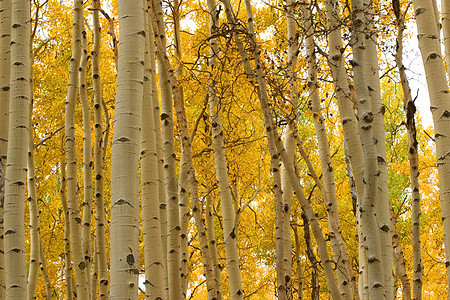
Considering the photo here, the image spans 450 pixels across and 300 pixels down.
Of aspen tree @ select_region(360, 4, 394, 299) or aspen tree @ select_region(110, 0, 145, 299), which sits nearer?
aspen tree @ select_region(110, 0, 145, 299)

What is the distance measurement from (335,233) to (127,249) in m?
2.80

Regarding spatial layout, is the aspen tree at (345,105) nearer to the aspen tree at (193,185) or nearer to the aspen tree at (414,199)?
the aspen tree at (414,199)

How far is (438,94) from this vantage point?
400 centimetres

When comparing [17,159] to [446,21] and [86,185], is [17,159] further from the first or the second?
[446,21]

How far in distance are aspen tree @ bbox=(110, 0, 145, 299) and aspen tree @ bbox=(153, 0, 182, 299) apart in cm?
209

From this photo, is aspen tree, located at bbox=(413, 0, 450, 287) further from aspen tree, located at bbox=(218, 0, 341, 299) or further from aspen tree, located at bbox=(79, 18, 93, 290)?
aspen tree, located at bbox=(79, 18, 93, 290)

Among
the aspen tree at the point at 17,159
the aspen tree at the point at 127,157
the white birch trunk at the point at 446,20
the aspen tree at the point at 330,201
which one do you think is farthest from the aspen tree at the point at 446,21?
the aspen tree at the point at 17,159

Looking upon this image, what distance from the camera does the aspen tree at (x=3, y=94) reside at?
11.3 ft

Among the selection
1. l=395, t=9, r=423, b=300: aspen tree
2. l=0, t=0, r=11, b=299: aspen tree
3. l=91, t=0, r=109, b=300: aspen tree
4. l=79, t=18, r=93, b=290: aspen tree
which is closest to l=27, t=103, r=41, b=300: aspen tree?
l=79, t=18, r=93, b=290: aspen tree

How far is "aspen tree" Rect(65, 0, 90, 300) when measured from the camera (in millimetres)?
5875

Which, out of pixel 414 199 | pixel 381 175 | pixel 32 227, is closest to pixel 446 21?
pixel 414 199

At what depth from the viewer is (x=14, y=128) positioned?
3566 millimetres

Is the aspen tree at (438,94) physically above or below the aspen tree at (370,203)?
above

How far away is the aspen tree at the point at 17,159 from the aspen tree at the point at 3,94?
0.23 ft
